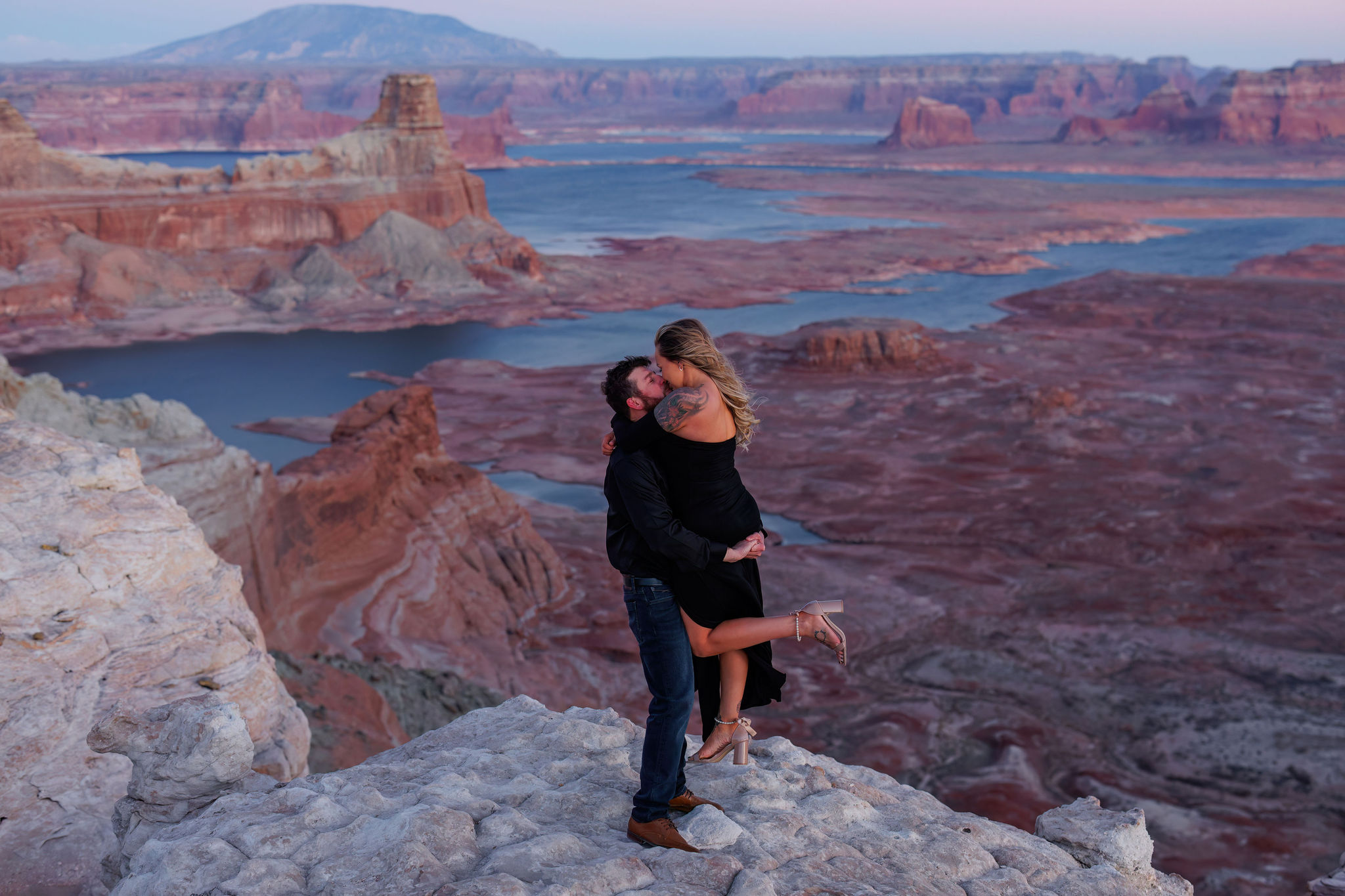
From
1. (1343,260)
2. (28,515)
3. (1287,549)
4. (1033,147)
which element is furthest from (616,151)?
(28,515)

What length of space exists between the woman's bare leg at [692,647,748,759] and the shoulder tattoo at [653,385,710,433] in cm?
102

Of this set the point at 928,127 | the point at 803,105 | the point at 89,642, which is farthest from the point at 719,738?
the point at 803,105

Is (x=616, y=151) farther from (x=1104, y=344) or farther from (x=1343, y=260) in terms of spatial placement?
(x=1104, y=344)

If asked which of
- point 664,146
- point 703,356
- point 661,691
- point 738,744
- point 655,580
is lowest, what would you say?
point 738,744

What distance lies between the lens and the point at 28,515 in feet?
18.6

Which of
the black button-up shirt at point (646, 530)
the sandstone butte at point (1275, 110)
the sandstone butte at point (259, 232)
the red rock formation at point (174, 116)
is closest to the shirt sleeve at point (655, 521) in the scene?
the black button-up shirt at point (646, 530)

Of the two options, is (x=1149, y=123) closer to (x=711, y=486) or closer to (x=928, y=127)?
(x=928, y=127)

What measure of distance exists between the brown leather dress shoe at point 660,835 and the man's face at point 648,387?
1498 millimetres

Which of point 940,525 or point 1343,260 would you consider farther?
Answer: point 1343,260

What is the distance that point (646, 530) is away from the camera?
365 cm

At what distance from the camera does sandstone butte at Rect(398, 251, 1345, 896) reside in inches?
446

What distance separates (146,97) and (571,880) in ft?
455

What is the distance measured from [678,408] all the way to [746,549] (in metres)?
0.62

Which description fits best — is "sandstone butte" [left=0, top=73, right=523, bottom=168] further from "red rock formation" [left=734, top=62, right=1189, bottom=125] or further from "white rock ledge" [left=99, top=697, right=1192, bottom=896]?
"white rock ledge" [left=99, top=697, right=1192, bottom=896]
